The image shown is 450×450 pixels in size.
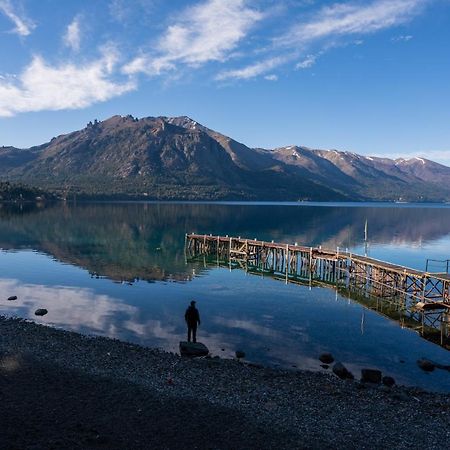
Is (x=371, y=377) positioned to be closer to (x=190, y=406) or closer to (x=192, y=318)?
(x=190, y=406)

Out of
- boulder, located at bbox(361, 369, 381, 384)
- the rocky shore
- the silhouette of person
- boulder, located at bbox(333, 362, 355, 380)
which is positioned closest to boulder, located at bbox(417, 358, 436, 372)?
boulder, located at bbox(361, 369, 381, 384)

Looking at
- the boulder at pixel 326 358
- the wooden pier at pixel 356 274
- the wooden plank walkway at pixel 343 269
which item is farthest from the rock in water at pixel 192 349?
the wooden plank walkway at pixel 343 269

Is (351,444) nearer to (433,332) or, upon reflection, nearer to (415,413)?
(415,413)

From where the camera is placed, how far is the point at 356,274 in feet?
171

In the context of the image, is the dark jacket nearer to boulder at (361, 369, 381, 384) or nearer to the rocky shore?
the rocky shore

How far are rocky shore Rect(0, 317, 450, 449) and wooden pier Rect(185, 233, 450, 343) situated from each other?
15993mm

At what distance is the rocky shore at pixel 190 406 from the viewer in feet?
49.3

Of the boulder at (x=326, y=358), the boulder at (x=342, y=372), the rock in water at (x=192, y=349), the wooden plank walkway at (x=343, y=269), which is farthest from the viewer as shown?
the wooden plank walkway at (x=343, y=269)

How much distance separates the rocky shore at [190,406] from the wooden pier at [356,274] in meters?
16.0

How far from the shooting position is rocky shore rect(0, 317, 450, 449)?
15.0m

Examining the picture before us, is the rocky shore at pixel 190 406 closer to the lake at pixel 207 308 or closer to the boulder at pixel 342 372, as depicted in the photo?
the boulder at pixel 342 372

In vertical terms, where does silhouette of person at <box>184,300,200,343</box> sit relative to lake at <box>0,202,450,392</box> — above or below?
above

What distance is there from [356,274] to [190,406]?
38.3 meters

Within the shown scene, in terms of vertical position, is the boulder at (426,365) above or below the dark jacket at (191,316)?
below
